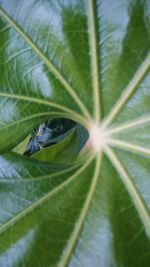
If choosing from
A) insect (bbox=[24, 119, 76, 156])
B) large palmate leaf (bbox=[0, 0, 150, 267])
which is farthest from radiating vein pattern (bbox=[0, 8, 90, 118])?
insect (bbox=[24, 119, 76, 156])

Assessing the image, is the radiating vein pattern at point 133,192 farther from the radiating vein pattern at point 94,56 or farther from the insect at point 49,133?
the insect at point 49,133

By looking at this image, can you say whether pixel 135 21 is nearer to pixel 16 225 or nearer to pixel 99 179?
pixel 99 179

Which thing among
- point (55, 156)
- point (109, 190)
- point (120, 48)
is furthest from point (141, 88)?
point (55, 156)

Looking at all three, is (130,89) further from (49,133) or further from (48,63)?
(49,133)

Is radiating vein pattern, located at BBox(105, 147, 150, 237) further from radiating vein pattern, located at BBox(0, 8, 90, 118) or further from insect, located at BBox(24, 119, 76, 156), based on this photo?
insect, located at BBox(24, 119, 76, 156)

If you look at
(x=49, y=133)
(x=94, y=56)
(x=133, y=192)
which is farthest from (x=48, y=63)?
(x=49, y=133)

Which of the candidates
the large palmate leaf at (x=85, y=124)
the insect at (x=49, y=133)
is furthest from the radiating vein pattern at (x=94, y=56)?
the insect at (x=49, y=133)
